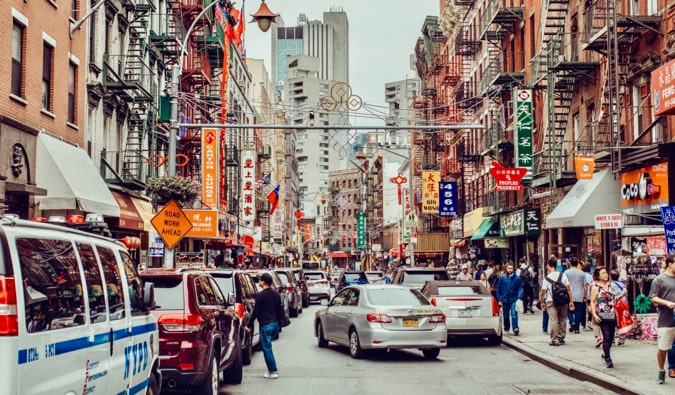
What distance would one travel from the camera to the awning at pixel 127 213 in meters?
28.5

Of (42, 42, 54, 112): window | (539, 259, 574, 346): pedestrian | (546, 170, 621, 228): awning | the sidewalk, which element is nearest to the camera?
the sidewalk

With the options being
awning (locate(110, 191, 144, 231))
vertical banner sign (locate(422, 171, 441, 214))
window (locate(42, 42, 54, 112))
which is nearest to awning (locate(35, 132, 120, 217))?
window (locate(42, 42, 54, 112))

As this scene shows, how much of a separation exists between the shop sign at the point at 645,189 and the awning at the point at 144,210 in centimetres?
1629

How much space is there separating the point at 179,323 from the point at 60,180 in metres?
12.9

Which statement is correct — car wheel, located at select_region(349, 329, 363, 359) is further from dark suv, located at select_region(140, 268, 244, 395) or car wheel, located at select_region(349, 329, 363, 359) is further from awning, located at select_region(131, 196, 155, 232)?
awning, located at select_region(131, 196, 155, 232)

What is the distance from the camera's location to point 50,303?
6086 millimetres

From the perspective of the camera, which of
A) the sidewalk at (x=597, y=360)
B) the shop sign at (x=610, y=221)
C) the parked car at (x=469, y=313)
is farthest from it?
the parked car at (x=469, y=313)

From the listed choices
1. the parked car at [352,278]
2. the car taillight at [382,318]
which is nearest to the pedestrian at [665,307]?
the car taillight at [382,318]

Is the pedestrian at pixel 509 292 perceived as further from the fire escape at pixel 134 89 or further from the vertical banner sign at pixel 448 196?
the vertical banner sign at pixel 448 196

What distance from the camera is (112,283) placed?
7.97 metres

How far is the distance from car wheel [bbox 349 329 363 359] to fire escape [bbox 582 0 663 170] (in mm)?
10211

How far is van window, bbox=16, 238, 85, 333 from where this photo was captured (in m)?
5.76

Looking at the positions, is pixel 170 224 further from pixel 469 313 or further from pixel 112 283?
pixel 112 283

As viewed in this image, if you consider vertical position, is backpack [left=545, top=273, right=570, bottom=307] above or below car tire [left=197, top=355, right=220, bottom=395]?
above
